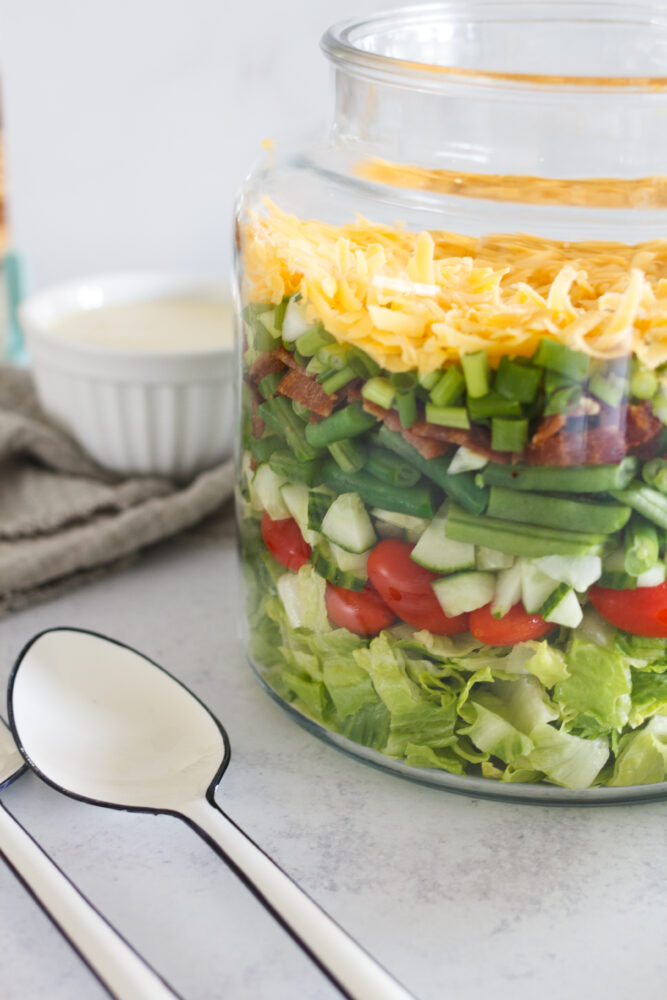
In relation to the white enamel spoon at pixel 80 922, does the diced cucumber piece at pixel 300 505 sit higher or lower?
higher

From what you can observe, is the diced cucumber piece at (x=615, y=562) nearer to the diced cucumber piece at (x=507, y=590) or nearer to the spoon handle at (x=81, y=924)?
the diced cucumber piece at (x=507, y=590)

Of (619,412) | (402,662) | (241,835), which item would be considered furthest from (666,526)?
(241,835)

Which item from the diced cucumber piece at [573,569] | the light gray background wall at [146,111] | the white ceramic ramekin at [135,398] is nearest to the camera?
the diced cucumber piece at [573,569]

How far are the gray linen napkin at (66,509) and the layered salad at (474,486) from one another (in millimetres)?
322

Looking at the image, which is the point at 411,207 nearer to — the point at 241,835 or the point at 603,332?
the point at 603,332

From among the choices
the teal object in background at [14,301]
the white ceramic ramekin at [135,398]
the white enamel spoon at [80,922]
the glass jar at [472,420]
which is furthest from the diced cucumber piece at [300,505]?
the teal object in background at [14,301]

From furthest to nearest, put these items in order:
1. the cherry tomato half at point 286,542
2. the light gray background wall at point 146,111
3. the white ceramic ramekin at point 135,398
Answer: the light gray background wall at point 146,111, the white ceramic ramekin at point 135,398, the cherry tomato half at point 286,542

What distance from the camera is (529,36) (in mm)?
903

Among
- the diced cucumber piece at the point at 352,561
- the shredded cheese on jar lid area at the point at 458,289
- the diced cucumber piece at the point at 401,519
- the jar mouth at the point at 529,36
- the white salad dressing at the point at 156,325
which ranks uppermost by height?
the jar mouth at the point at 529,36

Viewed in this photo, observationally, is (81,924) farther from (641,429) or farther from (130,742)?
(641,429)

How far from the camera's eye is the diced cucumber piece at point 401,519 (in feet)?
2.17

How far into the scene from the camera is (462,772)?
72 centimetres

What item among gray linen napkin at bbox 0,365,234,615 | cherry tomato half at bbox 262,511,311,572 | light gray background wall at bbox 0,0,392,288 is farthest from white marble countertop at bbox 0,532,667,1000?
light gray background wall at bbox 0,0,392,288

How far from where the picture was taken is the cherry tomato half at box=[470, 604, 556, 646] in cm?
66
